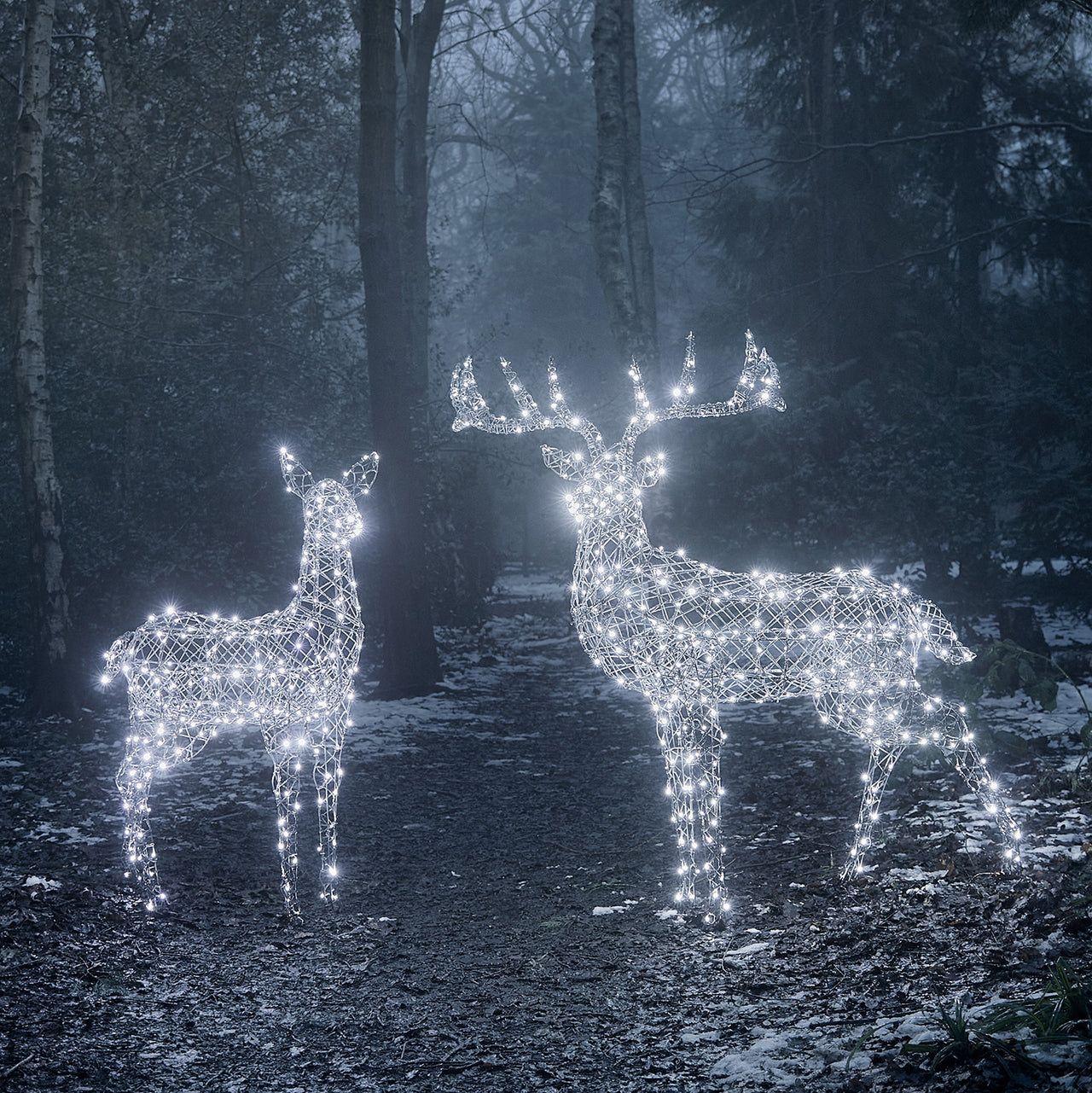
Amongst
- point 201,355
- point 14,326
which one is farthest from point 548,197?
point 14,326

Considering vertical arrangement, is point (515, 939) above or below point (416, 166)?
below

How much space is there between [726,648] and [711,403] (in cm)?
176

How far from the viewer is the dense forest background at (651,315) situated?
1202 centimetres

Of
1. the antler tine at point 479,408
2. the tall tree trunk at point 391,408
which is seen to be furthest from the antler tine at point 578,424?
the tall tree trunk at point 391,408

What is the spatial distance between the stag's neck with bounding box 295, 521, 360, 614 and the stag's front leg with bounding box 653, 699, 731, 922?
190 cm

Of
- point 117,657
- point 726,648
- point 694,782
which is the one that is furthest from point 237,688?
point 726,648

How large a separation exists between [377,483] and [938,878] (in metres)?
7.85

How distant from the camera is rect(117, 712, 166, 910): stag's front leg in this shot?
5754mm

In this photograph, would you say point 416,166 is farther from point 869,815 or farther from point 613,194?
point 869,815

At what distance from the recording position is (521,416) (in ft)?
21.1

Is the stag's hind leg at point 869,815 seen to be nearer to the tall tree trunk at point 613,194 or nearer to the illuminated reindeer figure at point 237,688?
the illuminated reindeer figure at point 237,688

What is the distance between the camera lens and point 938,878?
→ 17.5ft

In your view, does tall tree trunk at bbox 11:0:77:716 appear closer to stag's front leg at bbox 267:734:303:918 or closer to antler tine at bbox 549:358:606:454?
stag's front leg at bbox 267:734:303:918

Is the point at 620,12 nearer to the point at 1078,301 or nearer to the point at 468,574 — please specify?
the point at 1078,301
